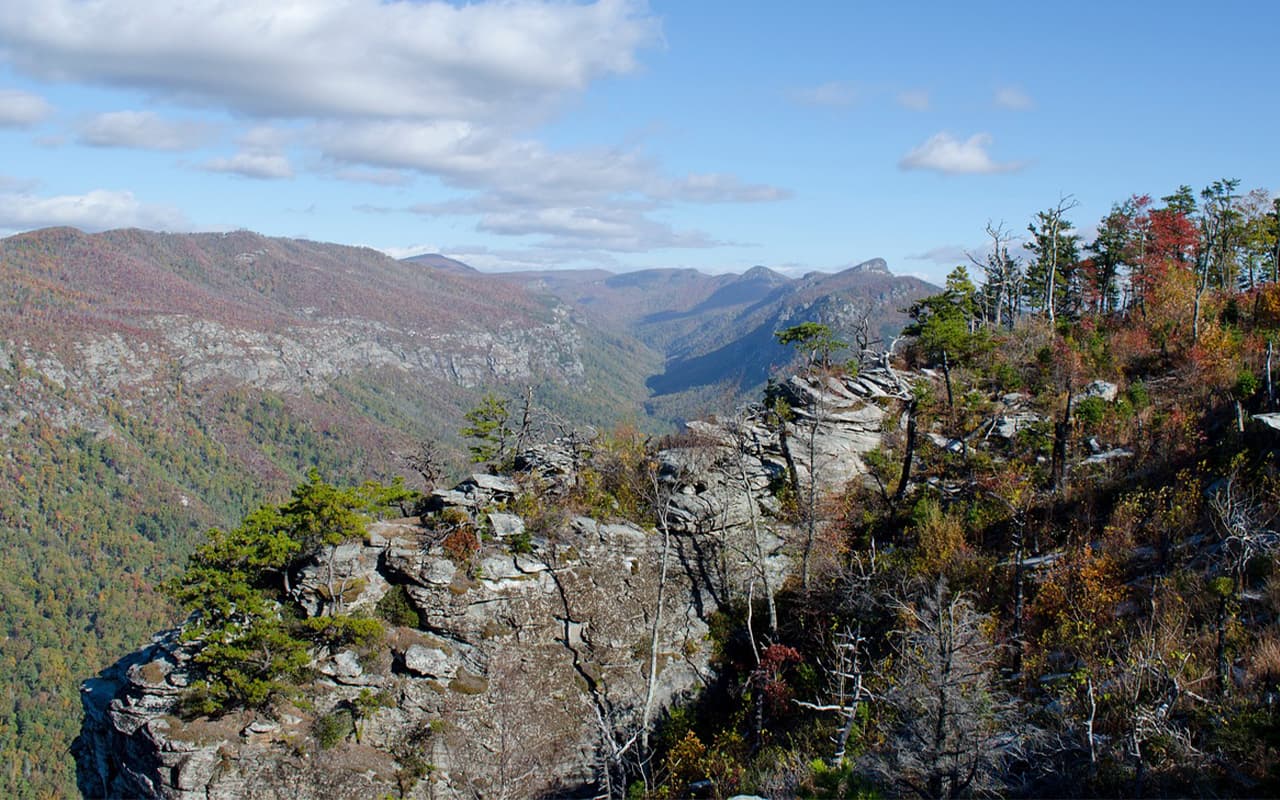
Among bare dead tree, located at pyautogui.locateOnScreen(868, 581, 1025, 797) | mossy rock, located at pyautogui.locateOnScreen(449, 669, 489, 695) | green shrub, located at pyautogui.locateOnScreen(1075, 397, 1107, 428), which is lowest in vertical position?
mossy rock, located at pyautogui.locateOnScreen(449, 669, 489, 695)

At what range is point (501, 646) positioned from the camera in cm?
2388

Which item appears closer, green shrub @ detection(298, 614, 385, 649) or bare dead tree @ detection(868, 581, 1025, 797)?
bare dead tree @ detection(868, 581, 1025, 797)

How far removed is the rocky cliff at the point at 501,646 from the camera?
20531 millimetres

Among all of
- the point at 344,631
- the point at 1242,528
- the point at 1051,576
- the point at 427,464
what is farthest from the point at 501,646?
the point at 1242,528

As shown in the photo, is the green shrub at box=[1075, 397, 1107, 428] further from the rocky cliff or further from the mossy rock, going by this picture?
the mossy rock

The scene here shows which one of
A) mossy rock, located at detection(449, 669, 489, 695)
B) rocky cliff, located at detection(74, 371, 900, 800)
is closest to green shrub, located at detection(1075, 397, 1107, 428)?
rocky cliff, located at detection(74, 371, 900, 800)

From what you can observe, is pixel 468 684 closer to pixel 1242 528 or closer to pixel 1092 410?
pixel 1242 528

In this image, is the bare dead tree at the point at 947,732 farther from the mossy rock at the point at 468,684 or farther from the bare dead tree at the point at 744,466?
the mossy rock at the point at 468,684

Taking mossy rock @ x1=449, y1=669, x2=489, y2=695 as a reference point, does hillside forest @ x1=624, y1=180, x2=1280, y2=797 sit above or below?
above

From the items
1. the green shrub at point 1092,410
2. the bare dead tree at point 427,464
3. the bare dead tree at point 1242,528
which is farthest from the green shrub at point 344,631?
the green shrub at point 1092,410

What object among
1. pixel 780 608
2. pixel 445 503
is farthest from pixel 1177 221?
pixel 445 503

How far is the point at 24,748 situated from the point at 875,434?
452 feet

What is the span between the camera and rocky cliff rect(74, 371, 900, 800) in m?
20.5

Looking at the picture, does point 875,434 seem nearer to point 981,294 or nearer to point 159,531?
point 981,294
